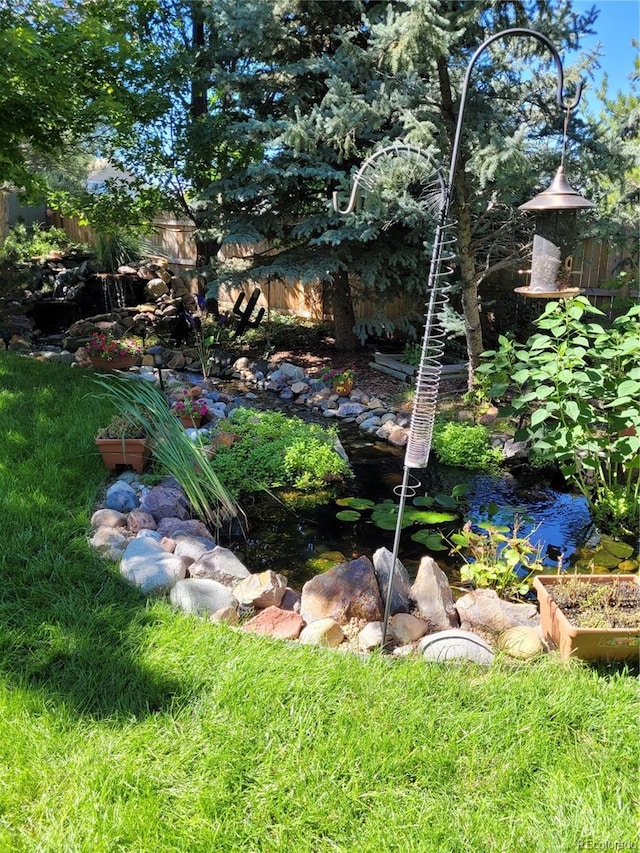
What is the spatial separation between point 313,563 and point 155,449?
1288mm

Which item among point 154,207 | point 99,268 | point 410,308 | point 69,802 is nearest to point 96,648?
point 69,802

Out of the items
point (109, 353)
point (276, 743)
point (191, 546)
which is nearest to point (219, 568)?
point (191, 546)

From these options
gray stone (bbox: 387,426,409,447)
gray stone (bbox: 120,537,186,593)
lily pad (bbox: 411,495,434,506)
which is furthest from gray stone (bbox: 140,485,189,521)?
gray stone (bbox: 387,426,409,447)

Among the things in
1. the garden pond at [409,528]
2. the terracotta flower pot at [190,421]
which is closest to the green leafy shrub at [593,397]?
the garden pond at [409,528]

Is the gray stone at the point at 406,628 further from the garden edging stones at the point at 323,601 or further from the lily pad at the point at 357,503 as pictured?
the lily pad at the point at 357,503

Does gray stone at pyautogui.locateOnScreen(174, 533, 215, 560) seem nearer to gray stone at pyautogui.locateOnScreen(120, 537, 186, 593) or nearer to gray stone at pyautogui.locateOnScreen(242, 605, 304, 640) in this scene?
gray stone at pyautogui.locateOnScreen(120, 537, 186, 593)

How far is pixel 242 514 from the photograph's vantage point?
372 centimetres

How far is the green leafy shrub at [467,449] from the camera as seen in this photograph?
4629mm

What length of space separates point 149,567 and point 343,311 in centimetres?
563

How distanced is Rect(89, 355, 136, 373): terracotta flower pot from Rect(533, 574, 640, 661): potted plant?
15.9ft

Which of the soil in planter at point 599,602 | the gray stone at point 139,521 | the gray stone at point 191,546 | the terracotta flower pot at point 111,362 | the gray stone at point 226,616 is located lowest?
the gray stone at point 226,616

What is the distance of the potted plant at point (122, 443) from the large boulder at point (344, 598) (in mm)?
1723

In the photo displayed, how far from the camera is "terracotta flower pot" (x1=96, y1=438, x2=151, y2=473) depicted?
3.75m

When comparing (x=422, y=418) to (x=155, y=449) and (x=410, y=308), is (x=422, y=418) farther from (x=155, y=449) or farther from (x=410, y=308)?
(x=410, y=308)
